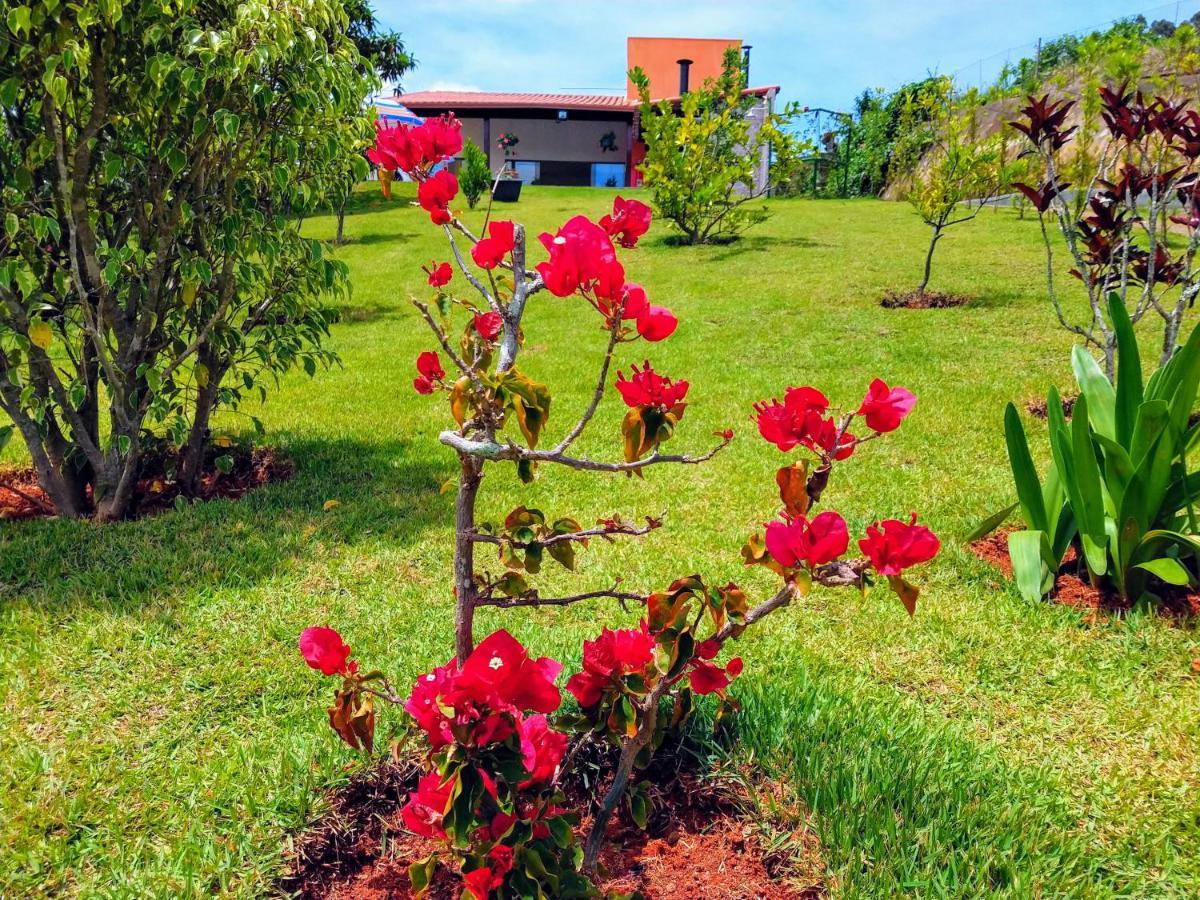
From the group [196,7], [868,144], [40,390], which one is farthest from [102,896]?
[868,144]

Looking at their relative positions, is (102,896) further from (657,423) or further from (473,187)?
(473,187)

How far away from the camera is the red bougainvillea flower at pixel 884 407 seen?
125 cm

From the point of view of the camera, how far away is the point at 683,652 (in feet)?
4.57

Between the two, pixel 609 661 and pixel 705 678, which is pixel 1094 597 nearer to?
pixel 705 678

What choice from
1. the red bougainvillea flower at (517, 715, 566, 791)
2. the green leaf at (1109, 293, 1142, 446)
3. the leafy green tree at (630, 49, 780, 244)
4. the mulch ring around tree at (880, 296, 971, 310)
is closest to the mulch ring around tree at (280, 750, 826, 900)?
the red bougainvillea flower at (517, 715, 566, 791)

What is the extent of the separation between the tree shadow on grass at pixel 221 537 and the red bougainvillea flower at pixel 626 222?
2386 mm

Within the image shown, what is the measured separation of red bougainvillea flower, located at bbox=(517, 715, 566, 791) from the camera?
4.44 feet

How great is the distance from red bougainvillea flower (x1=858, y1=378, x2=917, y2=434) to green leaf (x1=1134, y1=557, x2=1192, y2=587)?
2.00 m

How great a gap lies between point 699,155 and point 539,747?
12.7m

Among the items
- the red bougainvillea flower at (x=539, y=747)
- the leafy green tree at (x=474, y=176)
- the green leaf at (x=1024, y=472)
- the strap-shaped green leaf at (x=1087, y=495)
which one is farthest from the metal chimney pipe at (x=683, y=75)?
the red bougainvillea flower at (x=539, y=747)

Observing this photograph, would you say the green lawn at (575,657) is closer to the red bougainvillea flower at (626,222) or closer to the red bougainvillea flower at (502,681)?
the red bougainvillea flower at (502,681)

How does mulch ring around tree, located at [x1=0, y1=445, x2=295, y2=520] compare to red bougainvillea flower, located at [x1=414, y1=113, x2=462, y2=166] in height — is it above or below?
below

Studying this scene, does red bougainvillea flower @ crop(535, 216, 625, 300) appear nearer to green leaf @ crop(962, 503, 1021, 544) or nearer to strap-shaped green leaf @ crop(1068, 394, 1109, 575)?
strap-shaped green leaf @ crop(1068, 394, 1109, 575)

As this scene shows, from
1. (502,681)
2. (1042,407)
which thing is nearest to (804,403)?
(502,681)
